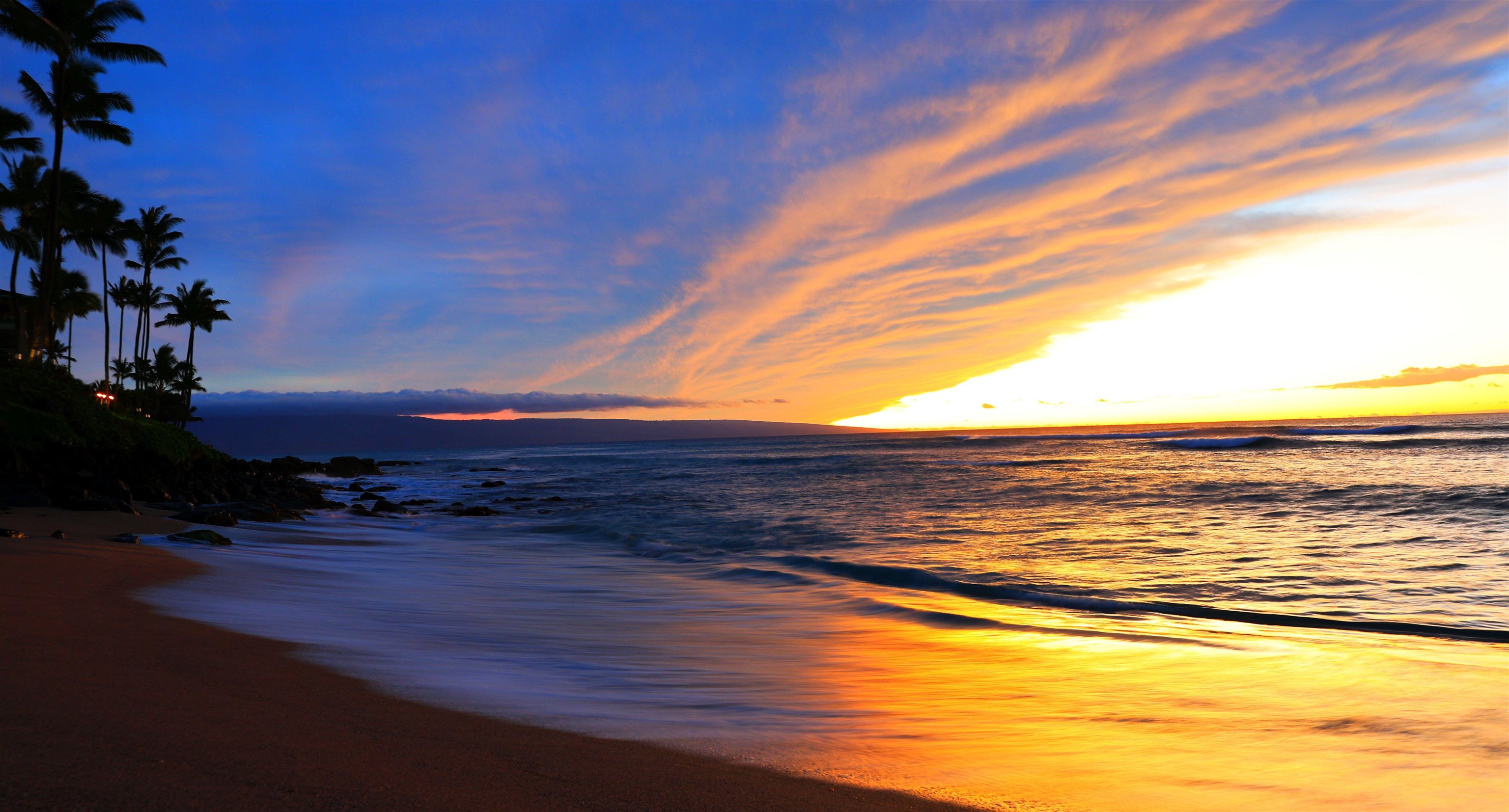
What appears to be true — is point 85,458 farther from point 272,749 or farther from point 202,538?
point 272,749

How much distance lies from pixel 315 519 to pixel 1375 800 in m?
20.0

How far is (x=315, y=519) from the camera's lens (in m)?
18.2

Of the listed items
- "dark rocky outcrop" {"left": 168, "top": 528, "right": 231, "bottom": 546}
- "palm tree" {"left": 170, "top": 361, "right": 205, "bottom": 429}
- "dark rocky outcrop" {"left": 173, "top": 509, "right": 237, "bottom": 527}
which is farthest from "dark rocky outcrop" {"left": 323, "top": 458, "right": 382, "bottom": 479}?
"dark rocky outcrop" {"left": 168, "top": 528, "right": 231, "bottom": 546}

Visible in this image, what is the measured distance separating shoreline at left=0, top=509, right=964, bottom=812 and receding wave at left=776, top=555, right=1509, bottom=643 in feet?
23.4

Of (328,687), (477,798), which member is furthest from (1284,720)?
(328,687)

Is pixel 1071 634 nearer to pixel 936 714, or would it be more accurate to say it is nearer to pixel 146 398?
pixel 936 714

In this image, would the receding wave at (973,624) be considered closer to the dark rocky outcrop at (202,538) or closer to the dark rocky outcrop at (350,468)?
the dark rocky outcrop at (202,538)

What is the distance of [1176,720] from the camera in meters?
4.85

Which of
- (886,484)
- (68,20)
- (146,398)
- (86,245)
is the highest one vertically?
(68,20)

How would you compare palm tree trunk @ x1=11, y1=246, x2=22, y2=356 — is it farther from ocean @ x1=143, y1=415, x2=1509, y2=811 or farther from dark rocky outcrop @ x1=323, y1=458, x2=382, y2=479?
dark rocky outcrop @ x1=323, y1=458, x2=382, y2=479

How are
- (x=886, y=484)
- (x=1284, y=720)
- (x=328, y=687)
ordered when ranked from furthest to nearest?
(x=886, y=484), (x=1284, y=720), (x=328, y=687)

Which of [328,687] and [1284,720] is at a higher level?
[328,687]

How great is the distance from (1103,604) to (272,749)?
29.9 feet

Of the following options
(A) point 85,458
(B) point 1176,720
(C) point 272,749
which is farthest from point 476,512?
(B) point 1176,720
